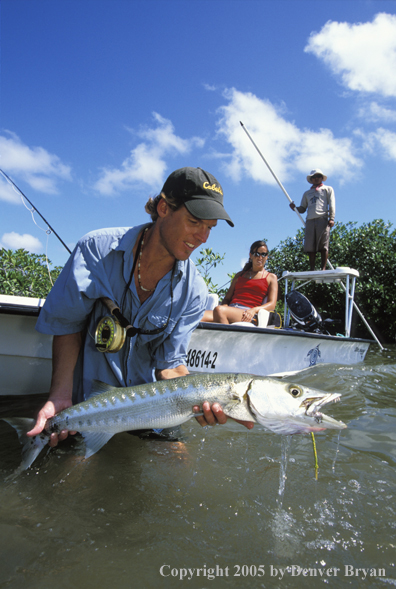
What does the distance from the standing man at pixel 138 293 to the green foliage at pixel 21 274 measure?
3865 mm

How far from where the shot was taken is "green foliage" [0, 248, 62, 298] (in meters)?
6.35

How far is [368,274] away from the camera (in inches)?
577

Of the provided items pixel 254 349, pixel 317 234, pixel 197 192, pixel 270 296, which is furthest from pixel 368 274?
pixel 197 192

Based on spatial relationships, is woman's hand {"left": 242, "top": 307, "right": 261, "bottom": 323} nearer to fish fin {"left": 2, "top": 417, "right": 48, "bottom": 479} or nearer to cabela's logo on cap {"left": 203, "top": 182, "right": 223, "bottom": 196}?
cabela's logo on cap {"left": 203, "top": 182, "right": 223, "bottom": 196}

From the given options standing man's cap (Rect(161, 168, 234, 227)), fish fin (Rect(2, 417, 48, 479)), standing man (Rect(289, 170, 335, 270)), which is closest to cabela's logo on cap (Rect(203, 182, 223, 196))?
standing man's cap (Rect(161, 168, 234, 227))

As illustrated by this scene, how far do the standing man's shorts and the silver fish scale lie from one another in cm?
789

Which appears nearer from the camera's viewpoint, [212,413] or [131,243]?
[212,413]

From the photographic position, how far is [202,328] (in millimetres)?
4688

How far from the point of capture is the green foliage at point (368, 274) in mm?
14297

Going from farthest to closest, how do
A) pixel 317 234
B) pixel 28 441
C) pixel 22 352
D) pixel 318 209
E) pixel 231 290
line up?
pixel 317 234, pixel 318 209, pixel 231 290, pixel 22 352, pixel 28 441

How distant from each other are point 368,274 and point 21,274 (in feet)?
42.3

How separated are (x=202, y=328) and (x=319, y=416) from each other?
3.03 m

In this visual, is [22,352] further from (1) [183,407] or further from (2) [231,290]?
(2) [231,290]

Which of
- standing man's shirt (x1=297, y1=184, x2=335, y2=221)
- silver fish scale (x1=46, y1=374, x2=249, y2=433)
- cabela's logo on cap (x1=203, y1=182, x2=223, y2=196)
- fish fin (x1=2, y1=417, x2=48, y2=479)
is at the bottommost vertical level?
fish fin (x1=2, y1=417, x2=48, y2=479)
